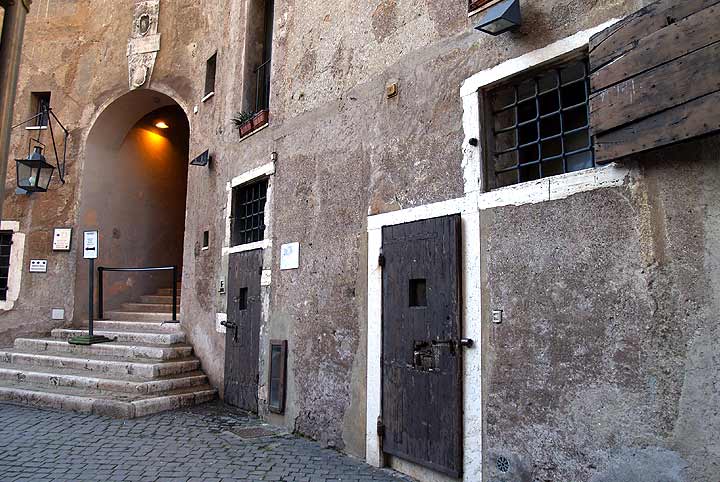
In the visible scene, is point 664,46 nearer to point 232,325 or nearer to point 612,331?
point 612,331

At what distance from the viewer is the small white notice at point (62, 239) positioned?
10109mm

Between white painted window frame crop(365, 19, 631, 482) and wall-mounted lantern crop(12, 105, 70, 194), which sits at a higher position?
wall-mounted lantern crop(12, 105, 70, 194)

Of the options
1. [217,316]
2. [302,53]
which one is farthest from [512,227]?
[217,316]

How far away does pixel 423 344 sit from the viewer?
4551 mm

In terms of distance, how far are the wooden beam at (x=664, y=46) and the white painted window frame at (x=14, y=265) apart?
10485 millimetres

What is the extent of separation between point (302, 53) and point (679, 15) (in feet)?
14.6

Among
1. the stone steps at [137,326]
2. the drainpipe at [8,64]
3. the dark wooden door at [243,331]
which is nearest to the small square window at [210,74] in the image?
the dark wooden door at [243,331]

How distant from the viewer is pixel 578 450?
343 centimetres

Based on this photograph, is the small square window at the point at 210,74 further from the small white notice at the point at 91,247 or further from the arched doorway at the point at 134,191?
the small white notice at the point at 91,247

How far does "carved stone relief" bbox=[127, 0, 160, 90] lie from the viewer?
10.3m

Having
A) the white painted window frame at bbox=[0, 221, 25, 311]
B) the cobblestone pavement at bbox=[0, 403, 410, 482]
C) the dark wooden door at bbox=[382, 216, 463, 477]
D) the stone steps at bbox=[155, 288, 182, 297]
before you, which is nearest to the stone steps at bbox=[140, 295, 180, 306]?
the stone steps at bbox=[155, 288, 182, 297]

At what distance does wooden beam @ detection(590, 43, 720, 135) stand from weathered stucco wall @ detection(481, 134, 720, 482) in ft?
0.95

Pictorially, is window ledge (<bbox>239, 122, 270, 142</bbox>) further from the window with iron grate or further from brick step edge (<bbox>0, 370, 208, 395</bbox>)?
the window with iron grate

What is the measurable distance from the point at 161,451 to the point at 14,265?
7072 mm
